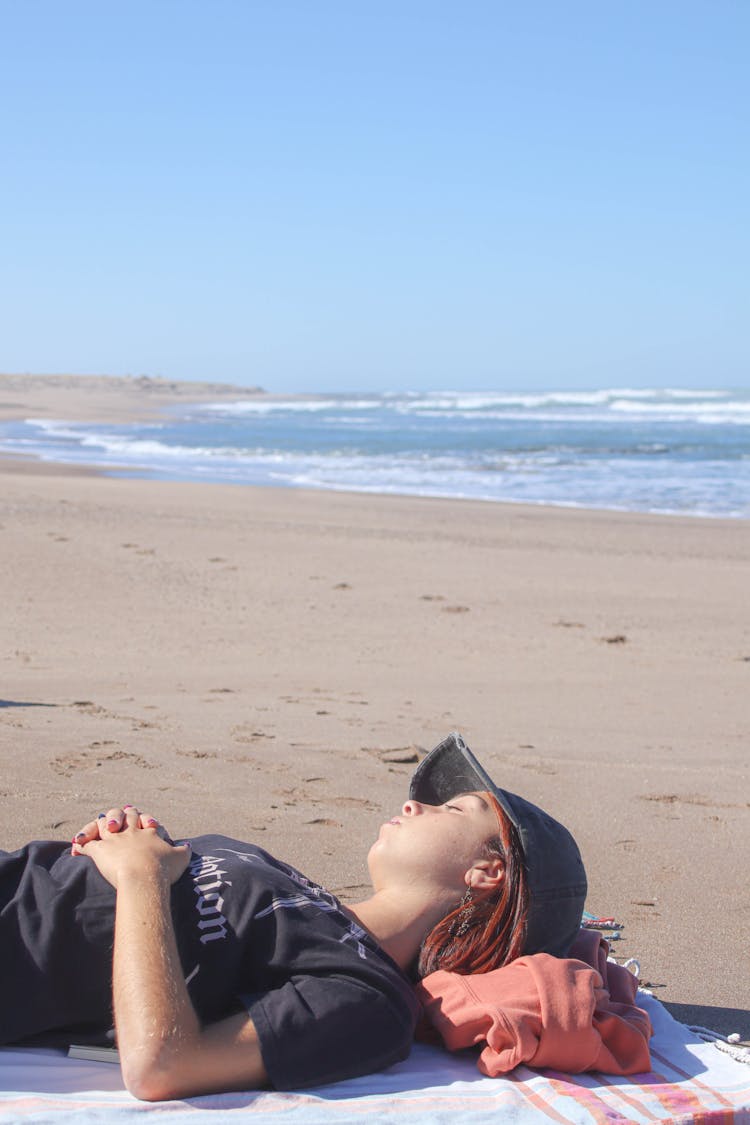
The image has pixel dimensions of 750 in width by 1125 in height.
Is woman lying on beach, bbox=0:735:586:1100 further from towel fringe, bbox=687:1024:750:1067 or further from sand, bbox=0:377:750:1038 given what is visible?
sand, bbox=0:377:750:1038

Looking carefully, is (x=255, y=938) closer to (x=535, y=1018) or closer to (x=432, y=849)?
(x=432, y=849)

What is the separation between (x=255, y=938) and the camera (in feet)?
8.09

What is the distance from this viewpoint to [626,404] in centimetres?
7125

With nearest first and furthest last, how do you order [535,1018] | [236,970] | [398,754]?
1. [236,970]
2. [535,1018]
3. [398,754]

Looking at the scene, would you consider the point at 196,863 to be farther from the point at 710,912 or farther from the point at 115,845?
the point at 710,912

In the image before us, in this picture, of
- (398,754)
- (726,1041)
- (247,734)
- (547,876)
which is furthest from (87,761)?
(726,1041)

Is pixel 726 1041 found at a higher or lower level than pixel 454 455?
lower

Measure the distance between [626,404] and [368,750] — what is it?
68.4m

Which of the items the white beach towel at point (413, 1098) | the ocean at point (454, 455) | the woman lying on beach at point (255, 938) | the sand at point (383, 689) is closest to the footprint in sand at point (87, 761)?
the sand at point (383, 689)

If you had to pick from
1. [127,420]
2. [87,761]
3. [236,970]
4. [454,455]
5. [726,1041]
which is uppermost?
[127,420]

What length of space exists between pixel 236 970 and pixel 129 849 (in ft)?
1.16

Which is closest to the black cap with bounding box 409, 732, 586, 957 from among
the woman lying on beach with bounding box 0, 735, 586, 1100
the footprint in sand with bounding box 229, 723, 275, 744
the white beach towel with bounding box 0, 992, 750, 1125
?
the woman lying on beach with bounding box 0, 735, 586, 1100

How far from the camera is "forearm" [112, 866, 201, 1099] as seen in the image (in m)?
2.21

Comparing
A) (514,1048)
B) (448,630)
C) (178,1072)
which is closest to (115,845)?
(178,1072)
